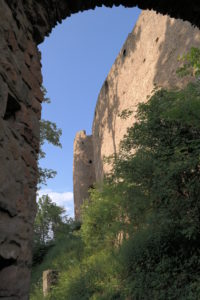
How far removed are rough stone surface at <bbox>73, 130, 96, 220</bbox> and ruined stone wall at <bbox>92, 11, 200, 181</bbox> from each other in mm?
4437

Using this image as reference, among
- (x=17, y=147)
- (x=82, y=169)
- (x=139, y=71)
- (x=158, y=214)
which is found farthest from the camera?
(x=82, y=169)

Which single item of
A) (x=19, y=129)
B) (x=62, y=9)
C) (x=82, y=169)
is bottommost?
(x=19, y=129)

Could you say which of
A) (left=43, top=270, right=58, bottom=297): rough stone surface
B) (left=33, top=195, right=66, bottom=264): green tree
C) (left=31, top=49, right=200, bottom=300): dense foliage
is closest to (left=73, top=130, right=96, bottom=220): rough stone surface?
(left=33, top=195, right=66, bottom=264): green tree

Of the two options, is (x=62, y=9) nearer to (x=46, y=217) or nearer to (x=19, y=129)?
(x=19, y=129)

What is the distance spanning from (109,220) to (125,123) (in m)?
6.43

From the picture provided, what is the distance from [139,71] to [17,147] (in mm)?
12532

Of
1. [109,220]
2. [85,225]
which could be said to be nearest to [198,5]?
[109,220]

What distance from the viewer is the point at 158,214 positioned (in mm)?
6055

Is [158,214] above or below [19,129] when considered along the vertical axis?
below

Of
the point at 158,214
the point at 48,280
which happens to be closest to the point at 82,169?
the point at 48,280

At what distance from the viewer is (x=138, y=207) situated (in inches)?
270

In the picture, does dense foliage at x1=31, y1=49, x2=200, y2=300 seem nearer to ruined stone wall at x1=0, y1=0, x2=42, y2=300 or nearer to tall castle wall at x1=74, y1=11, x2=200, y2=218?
tall castle wall at x1=74, y1=11, x2=200, y2=218

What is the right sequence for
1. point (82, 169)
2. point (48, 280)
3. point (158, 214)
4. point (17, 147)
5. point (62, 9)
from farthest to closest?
point (82, 169) → point (48, 280) → point (158, 214) → point (62, 9) → point (17, 147)

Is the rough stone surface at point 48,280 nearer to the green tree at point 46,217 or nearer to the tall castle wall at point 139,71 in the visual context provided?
the tall castle wall at point 139,71
